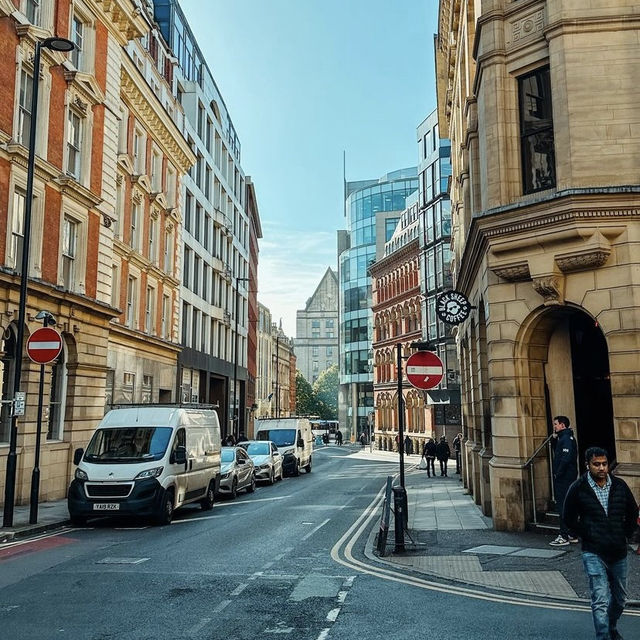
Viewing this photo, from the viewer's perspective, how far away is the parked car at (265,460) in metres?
26.4

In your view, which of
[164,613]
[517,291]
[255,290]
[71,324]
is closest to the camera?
[164,613]

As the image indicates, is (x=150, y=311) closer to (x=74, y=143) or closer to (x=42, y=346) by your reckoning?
(x=74, y=143)

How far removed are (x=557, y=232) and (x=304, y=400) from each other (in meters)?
119

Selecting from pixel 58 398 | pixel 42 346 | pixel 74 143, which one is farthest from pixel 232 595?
pixel 74 143

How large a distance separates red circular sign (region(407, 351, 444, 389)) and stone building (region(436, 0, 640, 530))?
1524 mm

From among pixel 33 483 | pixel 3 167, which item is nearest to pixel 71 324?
pixel 3 167

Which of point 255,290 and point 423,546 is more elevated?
point 255,290

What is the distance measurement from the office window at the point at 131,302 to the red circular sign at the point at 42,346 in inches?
552

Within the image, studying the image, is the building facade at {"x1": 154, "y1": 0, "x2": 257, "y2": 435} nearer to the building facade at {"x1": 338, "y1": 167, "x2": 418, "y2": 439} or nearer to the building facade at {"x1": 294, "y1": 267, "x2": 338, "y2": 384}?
the building facade at {"x1": 338, "y1": 167, "x2": 418, "y2": 439}

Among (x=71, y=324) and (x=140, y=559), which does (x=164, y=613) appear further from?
(x=71, y=324)

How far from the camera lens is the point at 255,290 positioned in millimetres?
69688

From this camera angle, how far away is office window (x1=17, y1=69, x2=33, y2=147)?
18.7 metres

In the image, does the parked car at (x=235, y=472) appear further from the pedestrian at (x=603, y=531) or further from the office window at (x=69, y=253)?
the pedestrian at (x=603, y=531)

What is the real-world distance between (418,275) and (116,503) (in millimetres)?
48395
